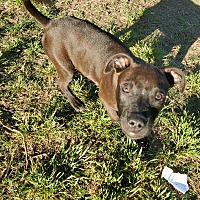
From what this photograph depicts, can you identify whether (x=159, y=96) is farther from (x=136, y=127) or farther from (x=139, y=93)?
(x=136, y=127)

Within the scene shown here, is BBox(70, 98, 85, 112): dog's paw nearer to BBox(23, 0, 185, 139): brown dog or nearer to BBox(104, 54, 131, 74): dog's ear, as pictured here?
BBox(23, 0, 185, 139): brown dog

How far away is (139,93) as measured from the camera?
3.48 meters

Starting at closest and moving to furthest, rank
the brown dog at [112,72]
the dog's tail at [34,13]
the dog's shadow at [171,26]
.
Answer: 1. the brown dog at [112,72]
2. the dog's tail at [34,13]
3. the dog's shadow at [171,26]

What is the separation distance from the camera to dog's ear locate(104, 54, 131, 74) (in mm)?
3764

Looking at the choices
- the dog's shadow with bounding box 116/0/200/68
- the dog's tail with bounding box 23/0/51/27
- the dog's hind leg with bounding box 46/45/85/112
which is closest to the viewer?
the dog's tail with bounding box 23/0/51/27

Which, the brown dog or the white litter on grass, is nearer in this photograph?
the brown dog

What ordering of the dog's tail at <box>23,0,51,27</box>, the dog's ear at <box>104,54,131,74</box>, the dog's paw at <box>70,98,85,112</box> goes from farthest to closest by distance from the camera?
the dog's paw at <box>70,98,85,112</box> → the dog's tail at <box>23,0,51,27</box> → the dog's ear at <box>104,54,131,74</box>

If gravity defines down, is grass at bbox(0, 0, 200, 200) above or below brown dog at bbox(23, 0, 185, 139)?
below

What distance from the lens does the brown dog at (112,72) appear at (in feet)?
11.3

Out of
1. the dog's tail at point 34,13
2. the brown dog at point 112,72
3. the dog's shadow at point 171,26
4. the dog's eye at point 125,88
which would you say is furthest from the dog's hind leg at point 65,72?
the dog's shadow at point 171,26


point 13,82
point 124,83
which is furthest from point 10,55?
point 124,83

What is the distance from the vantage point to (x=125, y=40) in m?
6.07

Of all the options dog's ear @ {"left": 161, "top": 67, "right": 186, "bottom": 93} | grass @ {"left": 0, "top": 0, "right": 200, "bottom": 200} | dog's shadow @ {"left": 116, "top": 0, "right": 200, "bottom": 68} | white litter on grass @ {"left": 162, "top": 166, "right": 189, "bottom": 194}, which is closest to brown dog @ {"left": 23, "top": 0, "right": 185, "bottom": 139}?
dog's ear @ {"left": 161, "top": 67, "right": 186, "bottom": 93}

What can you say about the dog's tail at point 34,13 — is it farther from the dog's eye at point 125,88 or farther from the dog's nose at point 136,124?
the dog's nose at point 136,124
